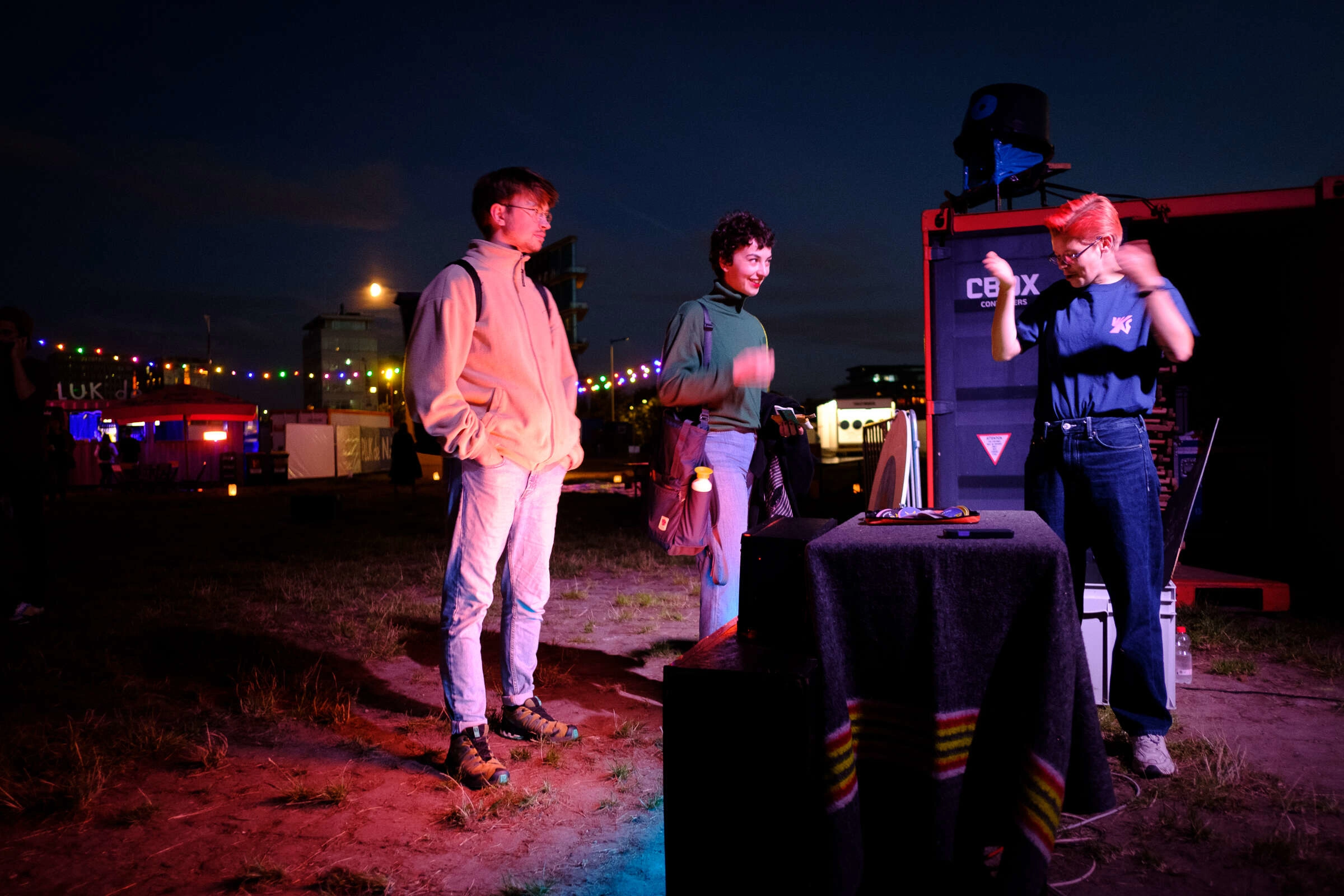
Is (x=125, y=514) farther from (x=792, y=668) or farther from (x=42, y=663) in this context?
(x=792, y=668)

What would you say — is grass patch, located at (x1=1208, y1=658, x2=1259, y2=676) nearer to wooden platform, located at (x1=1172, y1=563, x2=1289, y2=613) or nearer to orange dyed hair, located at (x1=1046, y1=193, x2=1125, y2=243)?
wooden platform, located at (x1=1172, y1=563, x2=1289, y2=613)

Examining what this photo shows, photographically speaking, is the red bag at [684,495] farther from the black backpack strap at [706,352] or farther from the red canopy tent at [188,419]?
the red canopy tent at [188,419]

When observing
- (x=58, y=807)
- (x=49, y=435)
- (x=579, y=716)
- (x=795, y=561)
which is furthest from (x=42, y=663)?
(x=49, y=435)

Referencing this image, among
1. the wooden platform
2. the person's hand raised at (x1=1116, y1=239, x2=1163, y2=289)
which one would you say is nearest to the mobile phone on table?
the person's hand raised at (x1=1116, y1=239, x2=1163, y2=289)

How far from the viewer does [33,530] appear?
5508 mm

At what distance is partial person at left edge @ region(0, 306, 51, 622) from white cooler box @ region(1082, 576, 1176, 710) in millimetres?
6439

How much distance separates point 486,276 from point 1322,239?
270 inches

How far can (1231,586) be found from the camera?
548cm

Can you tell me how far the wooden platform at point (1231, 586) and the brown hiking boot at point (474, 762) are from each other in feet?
15.4

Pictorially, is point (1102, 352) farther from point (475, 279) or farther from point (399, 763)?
point (399, 763)

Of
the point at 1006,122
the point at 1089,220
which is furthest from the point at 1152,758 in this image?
the point at 1006,122

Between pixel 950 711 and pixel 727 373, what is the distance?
1679mm


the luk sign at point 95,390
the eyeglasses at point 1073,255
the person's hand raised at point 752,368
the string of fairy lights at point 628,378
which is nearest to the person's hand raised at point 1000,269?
the eyeglasses at point 1073,255

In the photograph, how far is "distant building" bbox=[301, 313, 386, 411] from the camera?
282 feet
